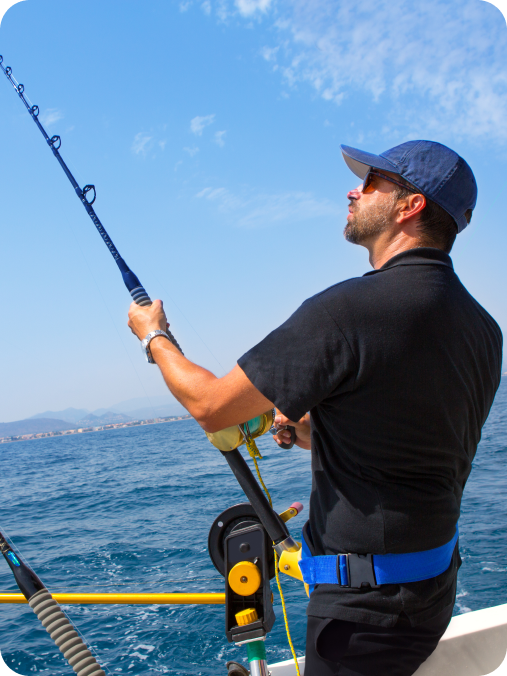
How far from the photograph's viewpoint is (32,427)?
156000 millimetres

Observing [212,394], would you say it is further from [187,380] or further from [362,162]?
[362,162]

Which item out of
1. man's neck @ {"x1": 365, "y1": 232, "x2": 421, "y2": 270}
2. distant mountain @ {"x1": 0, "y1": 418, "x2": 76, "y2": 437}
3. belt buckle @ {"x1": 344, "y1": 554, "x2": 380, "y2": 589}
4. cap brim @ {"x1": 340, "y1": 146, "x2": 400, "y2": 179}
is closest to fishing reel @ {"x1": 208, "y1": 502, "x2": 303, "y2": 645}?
belt buckle @ {"x1": 344, "y1": 554, "x2": 380, "y2": 589}

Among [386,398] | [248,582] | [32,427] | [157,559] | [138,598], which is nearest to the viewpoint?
[386,398]

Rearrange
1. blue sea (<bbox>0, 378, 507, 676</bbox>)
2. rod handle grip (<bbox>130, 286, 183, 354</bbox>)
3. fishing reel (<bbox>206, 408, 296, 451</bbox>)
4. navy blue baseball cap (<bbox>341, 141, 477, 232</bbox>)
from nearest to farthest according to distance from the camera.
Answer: navy blue baseball cap (<bbox>341, 141, 477, 232</bbox>)
fishing reel (<bbox>206, 408, 296, 451</bbox>)
rod handle grip (<bbox>130, 286, 183, 354</bbox>)
blue sea (<bbox>0, 378, 507, 676</bbox>)

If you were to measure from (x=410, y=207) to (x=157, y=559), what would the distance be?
7.61 metres

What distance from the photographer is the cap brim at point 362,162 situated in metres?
1.35

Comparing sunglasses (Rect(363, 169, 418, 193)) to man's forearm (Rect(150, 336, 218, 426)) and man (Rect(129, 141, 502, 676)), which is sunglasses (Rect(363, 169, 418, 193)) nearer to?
man (Rect(129, 141, 502, 676))

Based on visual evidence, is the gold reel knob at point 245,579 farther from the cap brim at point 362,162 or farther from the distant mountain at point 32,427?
the distant mountain at point 32,427

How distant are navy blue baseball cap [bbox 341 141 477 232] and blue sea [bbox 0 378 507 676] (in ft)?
5.83

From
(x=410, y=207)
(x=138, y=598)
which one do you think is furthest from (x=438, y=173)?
(x=138, y=598)

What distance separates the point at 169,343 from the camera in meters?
1.42

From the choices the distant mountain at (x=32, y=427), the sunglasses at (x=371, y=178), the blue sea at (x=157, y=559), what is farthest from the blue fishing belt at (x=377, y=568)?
the distant mountain at (x=32, y=427)

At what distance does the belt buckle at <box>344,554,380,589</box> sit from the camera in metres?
1.13

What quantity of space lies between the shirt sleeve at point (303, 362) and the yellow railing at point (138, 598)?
1109 mm
